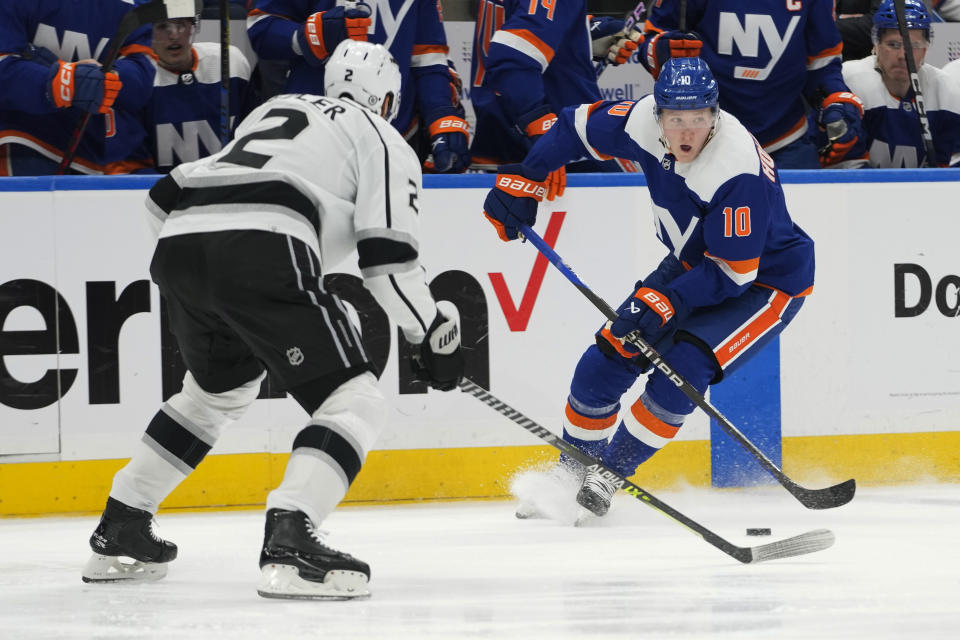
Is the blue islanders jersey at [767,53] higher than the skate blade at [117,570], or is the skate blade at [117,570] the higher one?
the blue islanders jersey at [767,53]

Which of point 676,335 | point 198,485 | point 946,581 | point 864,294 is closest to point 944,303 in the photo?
point 864,294

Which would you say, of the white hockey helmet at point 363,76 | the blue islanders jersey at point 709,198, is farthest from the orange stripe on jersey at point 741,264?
the white hockey helmet at point 363,76

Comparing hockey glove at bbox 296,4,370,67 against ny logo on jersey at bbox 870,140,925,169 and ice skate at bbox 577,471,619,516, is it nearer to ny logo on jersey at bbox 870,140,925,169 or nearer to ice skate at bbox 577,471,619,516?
ice skate at bbox 577,471,619,516

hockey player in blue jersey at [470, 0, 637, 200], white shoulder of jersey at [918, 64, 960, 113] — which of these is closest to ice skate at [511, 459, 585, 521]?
hockey player in blue jersey at [470, 0, 637, 200]

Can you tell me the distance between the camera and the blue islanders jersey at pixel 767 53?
4.61m

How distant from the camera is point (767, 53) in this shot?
15.2 feet

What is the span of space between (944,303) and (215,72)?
8.55 feet

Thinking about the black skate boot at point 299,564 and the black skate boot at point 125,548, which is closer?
the black skate boot at point 299,564

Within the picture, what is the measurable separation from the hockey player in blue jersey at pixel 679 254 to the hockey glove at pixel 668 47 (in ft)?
2.19

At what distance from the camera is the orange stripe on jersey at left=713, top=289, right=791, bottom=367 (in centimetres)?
360

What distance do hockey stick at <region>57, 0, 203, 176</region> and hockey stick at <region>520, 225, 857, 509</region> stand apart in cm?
130

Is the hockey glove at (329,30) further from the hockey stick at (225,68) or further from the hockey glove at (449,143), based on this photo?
the hockey glove at (449,143)

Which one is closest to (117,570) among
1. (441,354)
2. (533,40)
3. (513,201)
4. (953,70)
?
(441,354)

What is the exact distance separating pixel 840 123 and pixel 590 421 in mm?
1605
